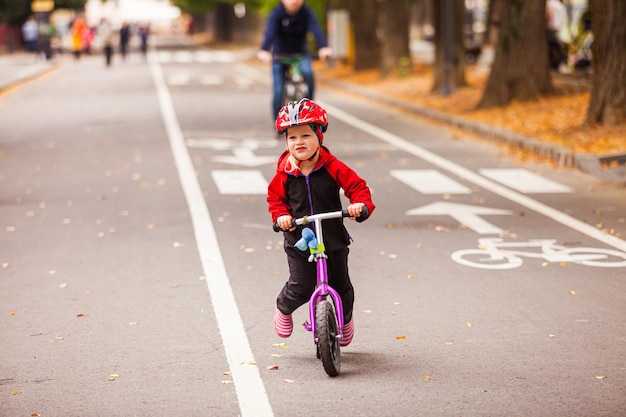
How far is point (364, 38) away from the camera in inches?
1363

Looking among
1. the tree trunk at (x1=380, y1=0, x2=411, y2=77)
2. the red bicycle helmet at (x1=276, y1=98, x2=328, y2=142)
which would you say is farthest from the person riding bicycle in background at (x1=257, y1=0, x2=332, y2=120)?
the tree trunk at (x1=380, y1=0, x2=411, y2=77)

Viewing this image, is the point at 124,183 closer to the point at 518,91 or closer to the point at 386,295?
the point at 386,295

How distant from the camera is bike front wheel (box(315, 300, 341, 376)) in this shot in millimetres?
5566

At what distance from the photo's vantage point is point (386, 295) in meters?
7.57

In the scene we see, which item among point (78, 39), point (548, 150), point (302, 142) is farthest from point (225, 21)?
point (302, 142)

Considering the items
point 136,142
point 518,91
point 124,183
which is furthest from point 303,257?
point 518,91

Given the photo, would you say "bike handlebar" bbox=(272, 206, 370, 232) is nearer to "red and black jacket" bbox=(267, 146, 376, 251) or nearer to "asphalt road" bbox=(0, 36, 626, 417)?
"red and black jacket" bbox=(267, 146, 376, 251)

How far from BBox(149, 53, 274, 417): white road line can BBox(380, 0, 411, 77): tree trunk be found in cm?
1754

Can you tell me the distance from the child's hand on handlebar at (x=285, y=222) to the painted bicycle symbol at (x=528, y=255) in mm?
3131

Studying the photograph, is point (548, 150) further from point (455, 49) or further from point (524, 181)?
point (455, 49)

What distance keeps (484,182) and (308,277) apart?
24.5 feet

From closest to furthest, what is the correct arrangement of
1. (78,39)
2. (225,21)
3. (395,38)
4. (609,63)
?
(609,63) → (395,38) → (78,39) → (225,21)

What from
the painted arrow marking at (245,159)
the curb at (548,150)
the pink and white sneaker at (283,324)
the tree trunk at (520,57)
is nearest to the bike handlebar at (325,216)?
the pink and white sneaker at (283,324)

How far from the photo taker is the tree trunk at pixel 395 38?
3128 centimetres
